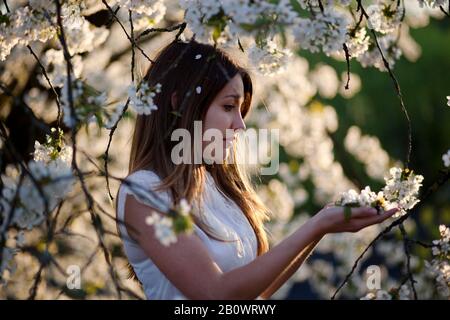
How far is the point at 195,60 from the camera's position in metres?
2.15

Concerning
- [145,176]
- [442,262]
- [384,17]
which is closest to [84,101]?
[145,176]

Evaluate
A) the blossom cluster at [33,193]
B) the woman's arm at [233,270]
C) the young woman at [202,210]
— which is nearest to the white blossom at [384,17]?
the young woman at [202,210]

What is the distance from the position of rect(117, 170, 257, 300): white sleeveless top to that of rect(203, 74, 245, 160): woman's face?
0.51ft

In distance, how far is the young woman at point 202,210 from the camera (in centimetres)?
181

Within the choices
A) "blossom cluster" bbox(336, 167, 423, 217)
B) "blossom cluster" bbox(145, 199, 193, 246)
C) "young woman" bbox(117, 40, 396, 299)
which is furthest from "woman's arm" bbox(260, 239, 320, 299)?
"blossom cluster" bbox(145, 199, 193, 246)

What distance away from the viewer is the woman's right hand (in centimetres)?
180

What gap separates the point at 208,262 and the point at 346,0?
0.78 meters

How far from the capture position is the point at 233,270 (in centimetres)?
181

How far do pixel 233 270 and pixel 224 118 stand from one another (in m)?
0.46

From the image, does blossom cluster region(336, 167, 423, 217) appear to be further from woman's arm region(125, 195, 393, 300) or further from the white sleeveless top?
the white sleeveless top

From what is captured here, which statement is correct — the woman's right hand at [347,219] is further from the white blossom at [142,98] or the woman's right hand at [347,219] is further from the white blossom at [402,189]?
the white blossom at [142,98]

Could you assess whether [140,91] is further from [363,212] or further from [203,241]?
[363,212]
